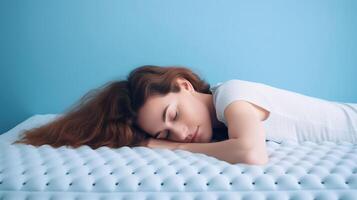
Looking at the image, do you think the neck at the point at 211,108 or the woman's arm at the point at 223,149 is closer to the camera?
the woman's arm at the point at 223,149

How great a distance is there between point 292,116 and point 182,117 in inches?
13.0

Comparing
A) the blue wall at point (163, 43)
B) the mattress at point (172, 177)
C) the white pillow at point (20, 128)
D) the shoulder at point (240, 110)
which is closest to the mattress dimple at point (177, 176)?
the mattress at point (172, 177)

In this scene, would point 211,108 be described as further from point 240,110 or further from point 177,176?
point 177,176

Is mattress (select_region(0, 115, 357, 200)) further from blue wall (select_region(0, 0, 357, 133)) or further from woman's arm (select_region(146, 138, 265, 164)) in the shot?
blue wall (select_region(0, 0, 357, 133))

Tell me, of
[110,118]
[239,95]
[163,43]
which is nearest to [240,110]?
[239,95]

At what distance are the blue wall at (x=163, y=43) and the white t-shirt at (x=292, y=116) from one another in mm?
496

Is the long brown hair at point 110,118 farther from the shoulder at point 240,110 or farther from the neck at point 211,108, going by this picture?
the shoulder at point 240,110

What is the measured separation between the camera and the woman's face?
1021 mm

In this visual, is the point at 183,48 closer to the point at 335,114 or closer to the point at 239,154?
the point at 335,114

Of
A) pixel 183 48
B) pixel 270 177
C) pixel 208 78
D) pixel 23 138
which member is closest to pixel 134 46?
pixel 183 48

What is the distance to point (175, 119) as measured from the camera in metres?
1.03

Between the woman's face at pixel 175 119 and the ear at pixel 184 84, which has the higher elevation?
the ear at pixel 184 84

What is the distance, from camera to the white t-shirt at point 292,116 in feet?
3.32

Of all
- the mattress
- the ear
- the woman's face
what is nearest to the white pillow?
the mattress
